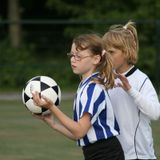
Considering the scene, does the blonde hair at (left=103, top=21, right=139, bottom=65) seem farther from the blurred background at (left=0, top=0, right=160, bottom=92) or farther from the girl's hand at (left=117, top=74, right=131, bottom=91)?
the blurred background at (left=0, top=0, right=160, bottom=92)

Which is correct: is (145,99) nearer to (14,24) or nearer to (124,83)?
(124,83)

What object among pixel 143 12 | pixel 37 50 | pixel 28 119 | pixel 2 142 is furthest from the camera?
pixel 143 12

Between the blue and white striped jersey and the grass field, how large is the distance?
3671mm

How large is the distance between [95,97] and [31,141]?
17.8ft

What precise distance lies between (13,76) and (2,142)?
9.37m

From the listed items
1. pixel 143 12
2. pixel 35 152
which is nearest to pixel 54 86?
pixel 35 152

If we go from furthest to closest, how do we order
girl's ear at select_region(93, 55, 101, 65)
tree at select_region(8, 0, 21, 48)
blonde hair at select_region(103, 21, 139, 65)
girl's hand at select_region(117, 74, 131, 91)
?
tree at select_region(8, 0, 21, 48)
blonde hair at select_region(103, 21, 139, 65)
girl's hand at select_region(117, 74, 131, 91)
girl's ear at select_region(93, 55, 101, 65)

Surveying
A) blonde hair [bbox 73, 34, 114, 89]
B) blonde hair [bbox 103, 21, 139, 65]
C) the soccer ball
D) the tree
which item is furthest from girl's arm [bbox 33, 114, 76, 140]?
the tree

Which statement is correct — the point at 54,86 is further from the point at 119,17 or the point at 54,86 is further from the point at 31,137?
the point at 119,17

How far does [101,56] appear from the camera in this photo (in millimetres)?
5059

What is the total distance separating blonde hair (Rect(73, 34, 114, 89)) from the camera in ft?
16.5

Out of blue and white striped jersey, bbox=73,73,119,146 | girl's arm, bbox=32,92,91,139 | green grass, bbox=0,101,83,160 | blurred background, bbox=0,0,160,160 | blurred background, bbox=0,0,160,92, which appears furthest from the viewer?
blurred background, bbox=0,0,160,92

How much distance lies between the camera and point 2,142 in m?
10.1

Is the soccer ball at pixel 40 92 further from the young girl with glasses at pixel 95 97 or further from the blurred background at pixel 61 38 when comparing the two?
the blurred background at pixel 61 38
